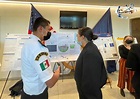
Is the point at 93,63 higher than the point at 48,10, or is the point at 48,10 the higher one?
the point at 48,10

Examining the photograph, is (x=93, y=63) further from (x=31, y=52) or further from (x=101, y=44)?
(x=101, y=44)

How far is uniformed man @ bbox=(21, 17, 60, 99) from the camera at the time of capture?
1297 millimetres

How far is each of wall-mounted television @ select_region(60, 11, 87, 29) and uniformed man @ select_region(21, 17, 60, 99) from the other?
4007 millimetres

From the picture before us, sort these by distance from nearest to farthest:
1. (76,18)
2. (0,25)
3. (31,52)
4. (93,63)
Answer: (31,52), (93,63), (0,25), (76,18)

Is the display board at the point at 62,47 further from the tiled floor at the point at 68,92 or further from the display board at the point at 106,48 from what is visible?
the tiled floor at the point at 68,92

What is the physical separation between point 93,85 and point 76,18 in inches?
158

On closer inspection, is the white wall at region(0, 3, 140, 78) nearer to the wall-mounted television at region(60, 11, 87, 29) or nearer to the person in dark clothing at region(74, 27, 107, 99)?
the wall-mounted television at region(60, 11, 87, 29)

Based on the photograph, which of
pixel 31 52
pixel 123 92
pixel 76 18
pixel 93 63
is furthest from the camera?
pixel 76 18

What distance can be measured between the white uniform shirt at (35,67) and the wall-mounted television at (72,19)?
4068 millimetres

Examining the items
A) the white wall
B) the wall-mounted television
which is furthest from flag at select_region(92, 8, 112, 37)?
the wall-mounted television

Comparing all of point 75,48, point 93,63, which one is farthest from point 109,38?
point 93,63

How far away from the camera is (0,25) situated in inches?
197

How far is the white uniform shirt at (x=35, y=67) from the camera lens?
4.25 ft

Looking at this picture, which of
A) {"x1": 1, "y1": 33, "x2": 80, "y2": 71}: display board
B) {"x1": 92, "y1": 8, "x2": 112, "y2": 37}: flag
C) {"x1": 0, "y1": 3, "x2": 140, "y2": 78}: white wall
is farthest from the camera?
{"x1": 92, "y1": 8, "x2": 112, "y2": 37}: flag
